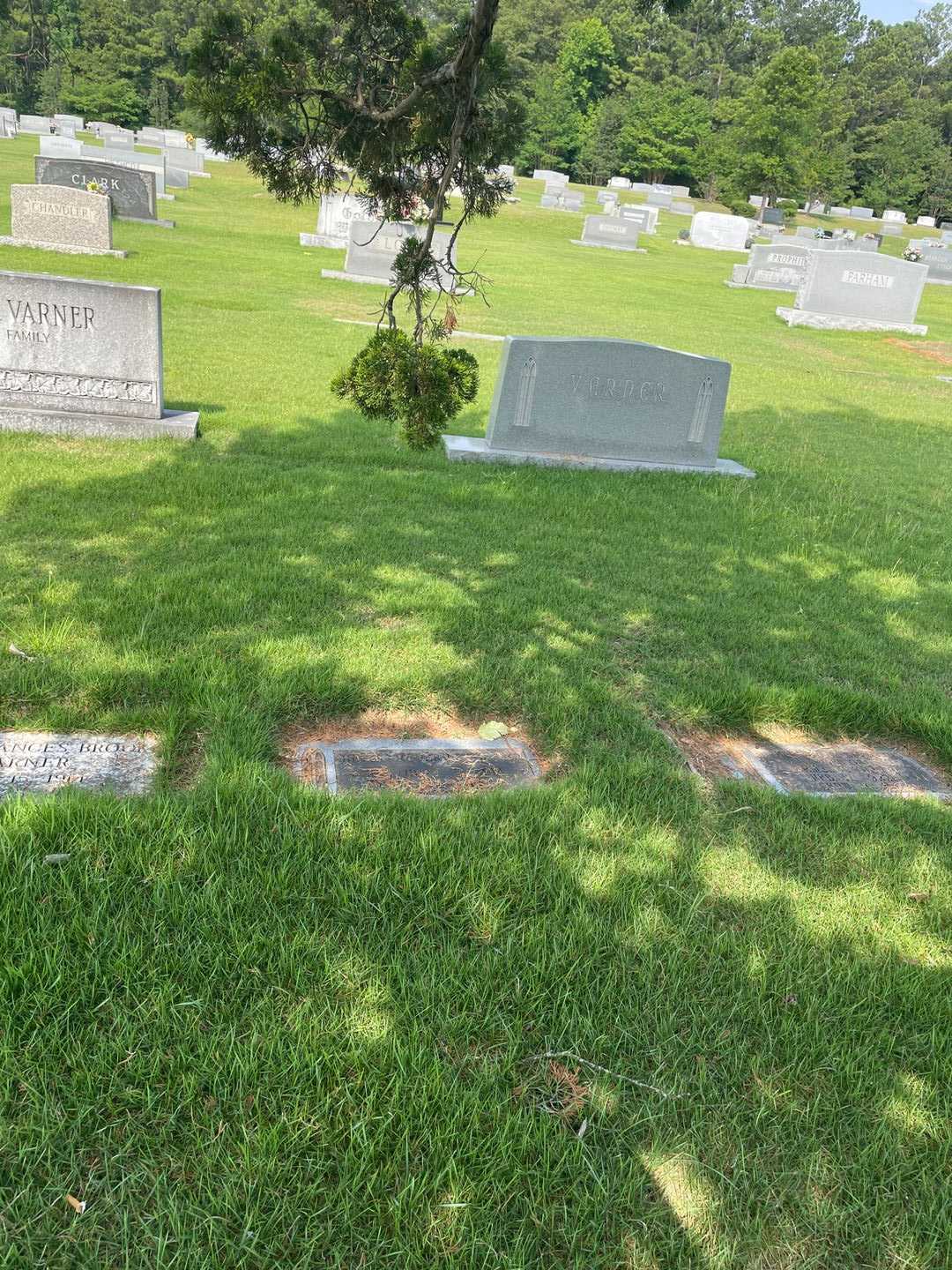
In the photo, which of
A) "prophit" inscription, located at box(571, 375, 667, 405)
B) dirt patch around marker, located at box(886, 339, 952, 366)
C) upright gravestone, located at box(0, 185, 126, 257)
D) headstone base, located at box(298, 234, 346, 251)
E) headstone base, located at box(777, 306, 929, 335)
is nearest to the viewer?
"prophit" inscription, located at box(571, 375, 667, 405)

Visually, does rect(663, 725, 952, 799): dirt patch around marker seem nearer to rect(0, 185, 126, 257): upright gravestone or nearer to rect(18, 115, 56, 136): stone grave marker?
rect(0, 185, 126, 257): upright gravestone

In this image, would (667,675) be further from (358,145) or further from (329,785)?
(358,145)

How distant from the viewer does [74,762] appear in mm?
3123

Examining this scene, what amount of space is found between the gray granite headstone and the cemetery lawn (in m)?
0.09

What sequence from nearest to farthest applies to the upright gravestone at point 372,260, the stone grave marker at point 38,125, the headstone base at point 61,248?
the headstone base at point 61,248, the upright gravestone at point 372,260, the stone grave marker at point 38,125

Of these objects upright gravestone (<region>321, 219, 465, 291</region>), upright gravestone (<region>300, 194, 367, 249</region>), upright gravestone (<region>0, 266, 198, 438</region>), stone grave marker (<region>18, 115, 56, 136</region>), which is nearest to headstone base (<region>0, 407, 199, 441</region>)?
upright gravestone (<region>0, 266, 198, 438</region>)

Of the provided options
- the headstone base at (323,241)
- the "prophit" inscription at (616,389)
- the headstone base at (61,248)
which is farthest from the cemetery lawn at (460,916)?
the headstone base at (323,241)

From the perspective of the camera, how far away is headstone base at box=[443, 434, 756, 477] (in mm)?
7445

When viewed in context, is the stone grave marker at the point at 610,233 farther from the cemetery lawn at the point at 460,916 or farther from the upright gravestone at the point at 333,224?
the cemetery lawn at the point at 460,916

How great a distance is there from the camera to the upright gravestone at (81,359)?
673cm

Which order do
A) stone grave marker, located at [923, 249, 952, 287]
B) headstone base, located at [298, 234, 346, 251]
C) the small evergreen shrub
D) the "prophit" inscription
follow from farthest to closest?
stone grave marker, located at [923, 249, 952, 287] → headstone base, located at [298, 234, 346, 251] → the "prophit" inscription → the small evergreen shrub

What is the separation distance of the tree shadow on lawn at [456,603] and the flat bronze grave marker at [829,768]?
169 mm

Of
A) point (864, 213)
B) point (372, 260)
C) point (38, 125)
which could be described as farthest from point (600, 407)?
point (864, 213)

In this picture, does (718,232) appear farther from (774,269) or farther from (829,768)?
(829,768)
